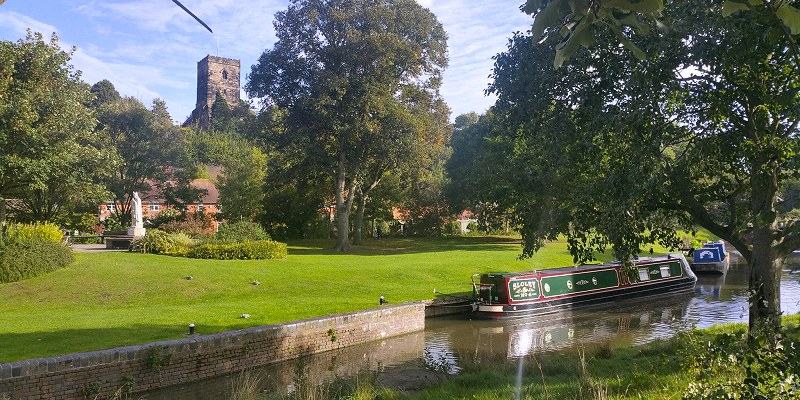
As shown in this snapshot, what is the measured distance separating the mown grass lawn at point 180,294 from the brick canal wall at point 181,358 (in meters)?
0.96

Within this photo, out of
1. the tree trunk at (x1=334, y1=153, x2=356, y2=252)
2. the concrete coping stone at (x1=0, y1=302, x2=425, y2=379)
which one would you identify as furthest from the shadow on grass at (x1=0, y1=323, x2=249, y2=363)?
the tree trunk at (x1=334, y1=153, x2=356, y2=252)

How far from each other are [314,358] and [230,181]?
1003 inches

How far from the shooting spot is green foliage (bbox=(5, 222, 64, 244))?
59.4 feet

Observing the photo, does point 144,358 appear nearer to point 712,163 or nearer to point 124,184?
point 712,163

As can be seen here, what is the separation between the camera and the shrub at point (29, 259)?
54.0 ft

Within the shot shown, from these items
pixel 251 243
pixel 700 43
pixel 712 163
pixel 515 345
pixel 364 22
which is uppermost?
pixel 364 22

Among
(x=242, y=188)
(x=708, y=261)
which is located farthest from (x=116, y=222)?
(x=708, y=261)

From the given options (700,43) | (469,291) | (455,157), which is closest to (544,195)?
(700,43)

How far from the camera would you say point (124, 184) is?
132ft

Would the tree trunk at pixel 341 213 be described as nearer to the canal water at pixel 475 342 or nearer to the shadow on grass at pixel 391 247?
the shadow on grass at pixel 391 247

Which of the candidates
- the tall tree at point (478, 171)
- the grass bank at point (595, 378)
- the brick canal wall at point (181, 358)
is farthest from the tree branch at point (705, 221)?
the tall tree at point (478, 171)

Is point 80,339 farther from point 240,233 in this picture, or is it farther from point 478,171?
point 478,171

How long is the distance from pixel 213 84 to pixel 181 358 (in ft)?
300

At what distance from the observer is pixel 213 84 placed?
313 ft
